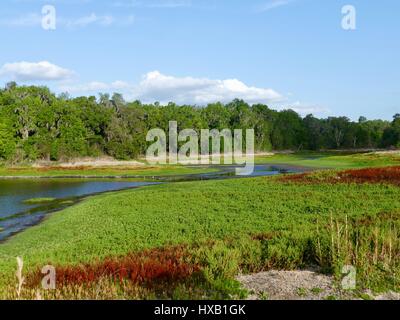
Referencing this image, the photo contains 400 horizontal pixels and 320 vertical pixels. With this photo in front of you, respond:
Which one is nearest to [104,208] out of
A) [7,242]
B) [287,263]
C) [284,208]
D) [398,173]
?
[7,242]

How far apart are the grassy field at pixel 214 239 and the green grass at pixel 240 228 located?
57 millimetres

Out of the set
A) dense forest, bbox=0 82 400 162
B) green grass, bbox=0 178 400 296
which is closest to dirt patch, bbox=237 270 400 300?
green grass, bbox=0 178 400 296

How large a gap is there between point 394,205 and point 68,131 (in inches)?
3871

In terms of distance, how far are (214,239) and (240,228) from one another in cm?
405

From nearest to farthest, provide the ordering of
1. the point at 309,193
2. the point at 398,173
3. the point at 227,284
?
1. the point at 227,284
2. the point at 309,193
3. the point at 398,173

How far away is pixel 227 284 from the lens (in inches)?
416

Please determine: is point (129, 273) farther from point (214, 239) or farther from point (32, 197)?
point (32, 197)

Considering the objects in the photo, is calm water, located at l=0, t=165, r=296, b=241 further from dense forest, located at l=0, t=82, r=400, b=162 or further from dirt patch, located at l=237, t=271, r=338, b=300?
dense forest, located at l=0, t=82, r=400, b=162

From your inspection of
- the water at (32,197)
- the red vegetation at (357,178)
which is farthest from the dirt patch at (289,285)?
the red vegetation at (357,178)

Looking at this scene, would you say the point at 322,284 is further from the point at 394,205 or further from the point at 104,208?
the point at 104,208

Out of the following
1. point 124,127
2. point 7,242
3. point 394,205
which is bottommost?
point 7,242

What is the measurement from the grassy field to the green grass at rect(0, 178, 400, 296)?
57 mm

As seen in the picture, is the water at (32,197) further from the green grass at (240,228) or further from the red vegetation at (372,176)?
the red vegetation at (372,176)
